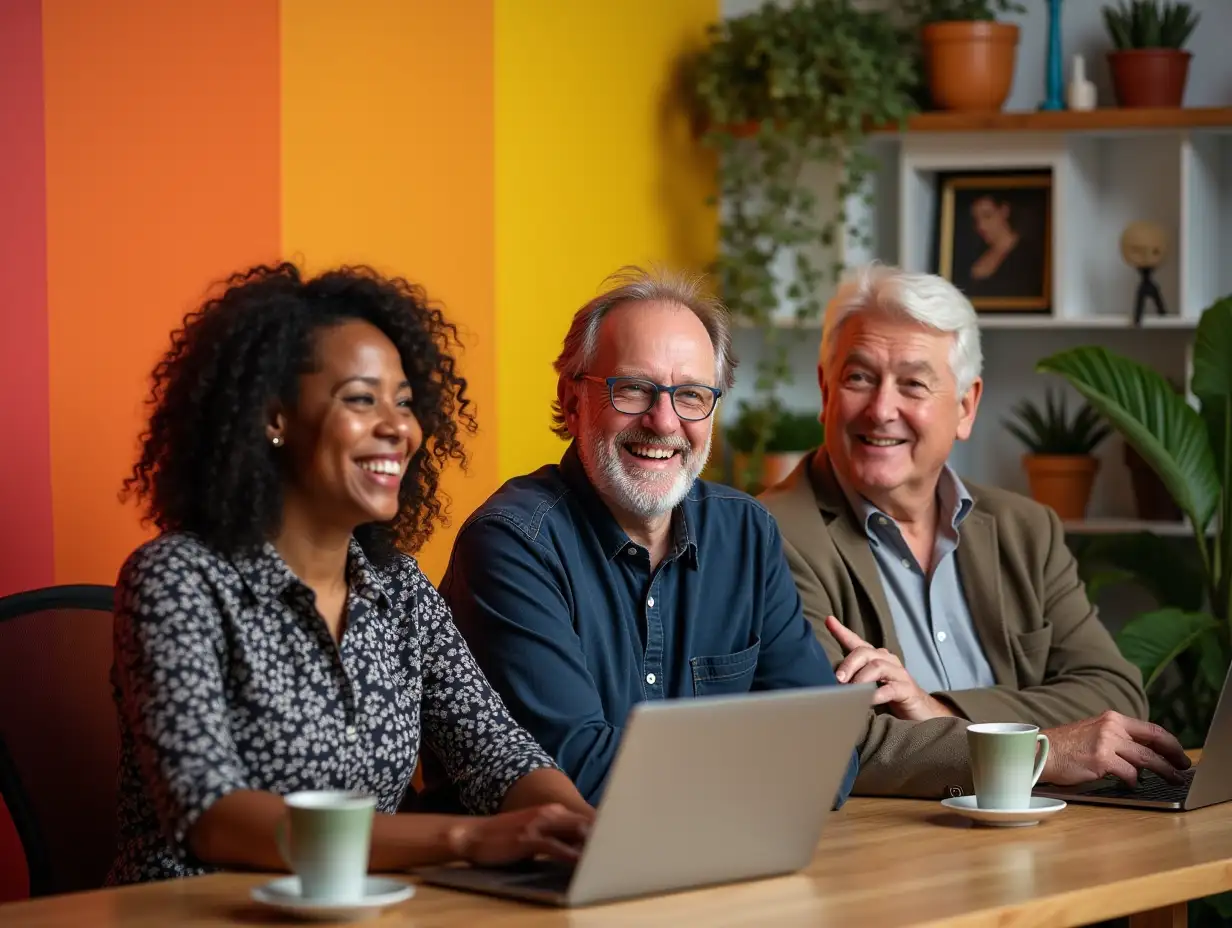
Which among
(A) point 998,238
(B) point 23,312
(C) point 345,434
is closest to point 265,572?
(C) point 345,434

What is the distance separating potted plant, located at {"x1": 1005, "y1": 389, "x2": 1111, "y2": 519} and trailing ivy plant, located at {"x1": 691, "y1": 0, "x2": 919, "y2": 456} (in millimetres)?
693

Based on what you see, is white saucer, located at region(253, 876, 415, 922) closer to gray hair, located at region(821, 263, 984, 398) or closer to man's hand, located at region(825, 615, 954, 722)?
man's hand, located at region(825, 615, 954, 722)

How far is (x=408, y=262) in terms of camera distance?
11.8 ft

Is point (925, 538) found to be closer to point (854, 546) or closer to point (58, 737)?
point (854, 546)

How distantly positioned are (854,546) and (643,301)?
0.62 m

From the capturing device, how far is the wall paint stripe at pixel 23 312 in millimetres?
2697

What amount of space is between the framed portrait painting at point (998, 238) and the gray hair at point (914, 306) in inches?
68.2

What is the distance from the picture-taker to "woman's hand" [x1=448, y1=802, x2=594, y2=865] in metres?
1.64

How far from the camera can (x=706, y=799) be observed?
1543mm

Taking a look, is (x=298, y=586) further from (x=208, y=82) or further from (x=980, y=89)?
(x=980, y=89)

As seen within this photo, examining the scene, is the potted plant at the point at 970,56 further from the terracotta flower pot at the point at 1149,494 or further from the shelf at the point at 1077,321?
the terracotta flower pot at the point at 1149,494

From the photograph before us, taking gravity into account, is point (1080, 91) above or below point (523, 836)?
above

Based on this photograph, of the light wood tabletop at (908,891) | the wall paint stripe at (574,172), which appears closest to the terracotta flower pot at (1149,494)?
the wall paint stripe at (574,172)

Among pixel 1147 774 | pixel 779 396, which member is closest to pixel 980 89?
pixel 779 396
